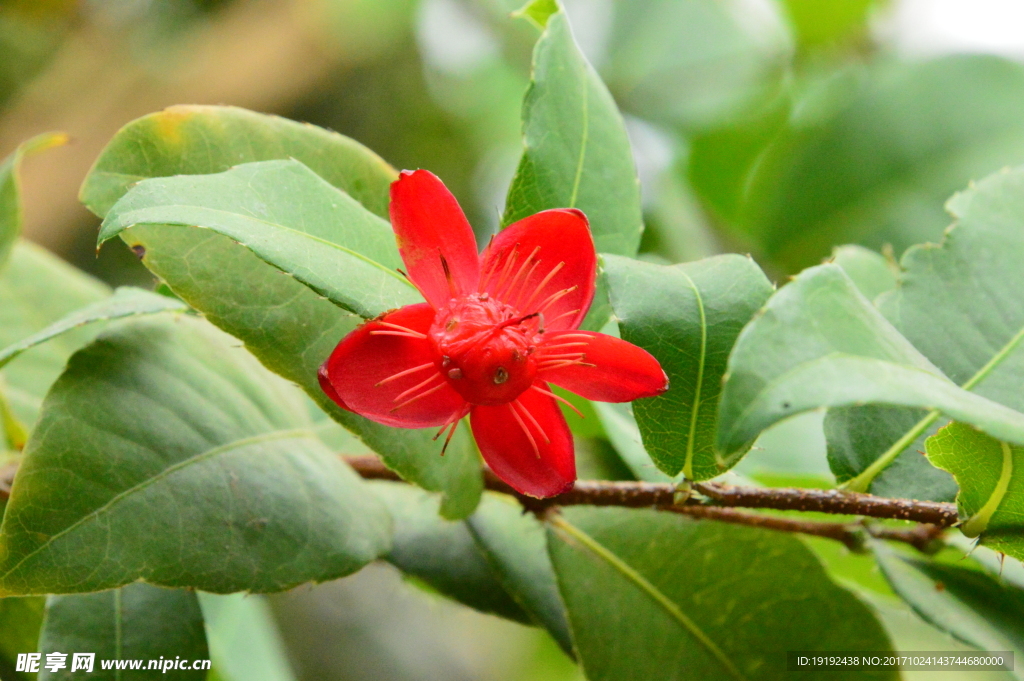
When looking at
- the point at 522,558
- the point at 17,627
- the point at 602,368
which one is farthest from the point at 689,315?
the point at 17,627

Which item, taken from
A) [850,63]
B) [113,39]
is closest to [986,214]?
[850,63]

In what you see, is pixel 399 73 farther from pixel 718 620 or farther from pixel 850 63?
pixel 718 620

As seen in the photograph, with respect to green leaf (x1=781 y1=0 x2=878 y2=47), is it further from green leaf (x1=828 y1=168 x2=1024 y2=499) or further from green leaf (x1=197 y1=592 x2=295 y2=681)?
green leaf (x1=197 y1=592 x2=295 y2=681)

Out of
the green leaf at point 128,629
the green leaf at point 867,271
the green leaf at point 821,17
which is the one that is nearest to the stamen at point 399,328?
the green leaf at point 128,629

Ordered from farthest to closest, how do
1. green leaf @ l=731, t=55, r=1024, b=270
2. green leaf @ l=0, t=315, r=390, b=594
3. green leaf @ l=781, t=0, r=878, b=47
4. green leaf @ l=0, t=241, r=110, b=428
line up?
green leaf @ l=781, t=0, r=878, b=47
green leaf @ l=731, t=55, r=1024, b=270
green leaf @ l=0, t=241, r=110, b=428
green leaf @ l=0, t=315, r=390, b=594

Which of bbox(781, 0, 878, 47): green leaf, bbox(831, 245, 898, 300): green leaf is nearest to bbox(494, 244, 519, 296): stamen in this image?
bbox(831, 245, 898, 300): green leaf
